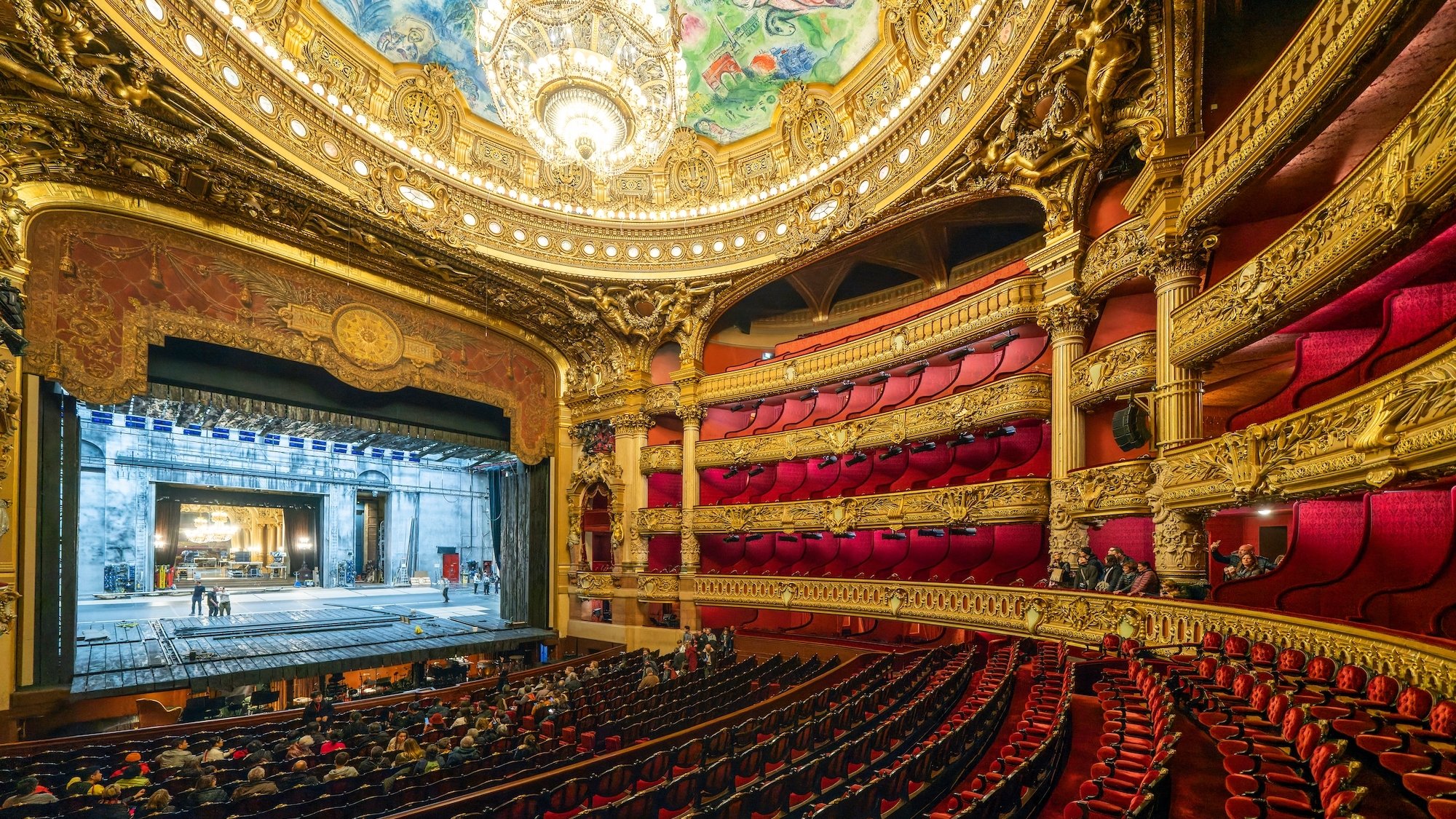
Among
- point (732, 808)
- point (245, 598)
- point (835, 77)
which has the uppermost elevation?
point (835, 77)

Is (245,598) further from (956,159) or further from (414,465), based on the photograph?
(956,159)

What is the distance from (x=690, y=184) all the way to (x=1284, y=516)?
39.4 ft

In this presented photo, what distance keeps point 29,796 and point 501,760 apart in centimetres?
307

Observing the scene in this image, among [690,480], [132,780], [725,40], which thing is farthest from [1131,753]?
[725,40]

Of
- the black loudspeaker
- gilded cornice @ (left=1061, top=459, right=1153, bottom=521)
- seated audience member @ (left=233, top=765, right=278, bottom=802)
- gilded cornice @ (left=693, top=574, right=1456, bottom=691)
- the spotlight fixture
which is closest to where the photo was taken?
gilded cornice @ (left=693, top=574, right=1456, bottom=691)

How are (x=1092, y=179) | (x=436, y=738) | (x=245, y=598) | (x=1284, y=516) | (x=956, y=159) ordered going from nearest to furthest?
1. (x=436, y=738)
2. (x=1284, y=516)
3. (x=1092, y=179)
4. (x=956, y=159)
5. (x=245, y=598)

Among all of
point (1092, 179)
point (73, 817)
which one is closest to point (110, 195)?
point (73, 817)

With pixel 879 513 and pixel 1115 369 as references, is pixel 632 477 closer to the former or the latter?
pixel 879 513

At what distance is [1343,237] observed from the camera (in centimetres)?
483

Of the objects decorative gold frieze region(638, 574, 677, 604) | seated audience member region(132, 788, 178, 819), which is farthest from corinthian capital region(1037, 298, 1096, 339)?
seated audience member region(132, 788, 178, 819)

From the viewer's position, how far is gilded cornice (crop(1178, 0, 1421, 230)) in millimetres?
4676

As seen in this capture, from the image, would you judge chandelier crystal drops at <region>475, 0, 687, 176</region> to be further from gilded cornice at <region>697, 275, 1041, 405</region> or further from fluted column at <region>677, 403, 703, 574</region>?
fluted column at <region>677, 403, 703, 574</region>

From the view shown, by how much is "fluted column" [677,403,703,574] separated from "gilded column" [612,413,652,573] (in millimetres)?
1103

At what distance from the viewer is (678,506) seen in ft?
51.1
